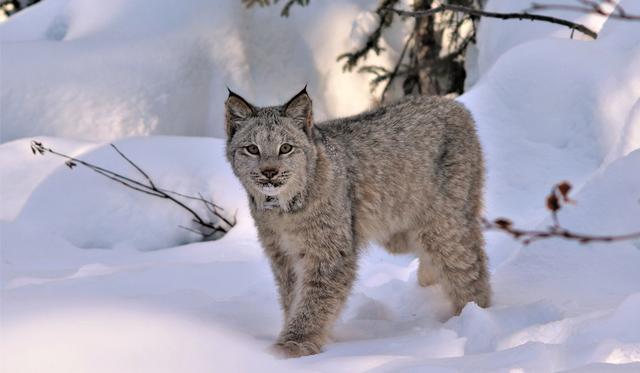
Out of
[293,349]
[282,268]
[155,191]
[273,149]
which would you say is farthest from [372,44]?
[293,349]

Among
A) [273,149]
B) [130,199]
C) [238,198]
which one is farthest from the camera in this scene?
[238,198]

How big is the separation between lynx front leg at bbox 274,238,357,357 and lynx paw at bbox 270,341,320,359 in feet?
0.06

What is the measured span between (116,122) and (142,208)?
1.86m

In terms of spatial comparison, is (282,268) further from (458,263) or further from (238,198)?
(238,198)

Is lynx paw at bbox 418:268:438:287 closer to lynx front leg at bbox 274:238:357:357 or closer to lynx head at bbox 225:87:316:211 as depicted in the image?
lynx front leg at bbox 274:238:357:357

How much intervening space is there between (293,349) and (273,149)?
0.86 meters

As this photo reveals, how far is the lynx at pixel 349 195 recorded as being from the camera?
11.6ft

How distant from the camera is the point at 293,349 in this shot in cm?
335

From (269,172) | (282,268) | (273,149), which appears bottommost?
(282,268)

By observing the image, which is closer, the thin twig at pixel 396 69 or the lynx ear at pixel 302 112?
the lynx ear at pixel 302 112

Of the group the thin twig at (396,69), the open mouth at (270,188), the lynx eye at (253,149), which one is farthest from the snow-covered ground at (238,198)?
the lynx eye at (253,149)

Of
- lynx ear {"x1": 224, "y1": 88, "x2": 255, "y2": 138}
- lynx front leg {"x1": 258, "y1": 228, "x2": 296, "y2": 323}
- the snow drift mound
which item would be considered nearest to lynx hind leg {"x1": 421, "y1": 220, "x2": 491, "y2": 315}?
lynx front leg {"x1": 258, "y1": 228, "x2": 296, "y2": 323}

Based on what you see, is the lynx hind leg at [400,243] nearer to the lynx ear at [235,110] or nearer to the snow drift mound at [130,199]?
the lynx ear at [235,110]

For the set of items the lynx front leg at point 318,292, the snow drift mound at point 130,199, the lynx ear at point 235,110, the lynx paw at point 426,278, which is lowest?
the lynx front leg at point 318,292
